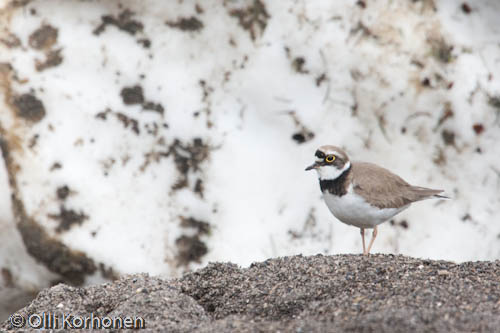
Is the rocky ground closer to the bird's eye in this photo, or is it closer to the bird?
the bird

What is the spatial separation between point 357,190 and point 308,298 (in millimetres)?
1432

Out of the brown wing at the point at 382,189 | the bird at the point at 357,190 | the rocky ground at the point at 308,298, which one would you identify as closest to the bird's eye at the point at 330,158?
the bird at the point at 357,190

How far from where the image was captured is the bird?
5.25m

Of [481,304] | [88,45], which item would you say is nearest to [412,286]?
[481,304]

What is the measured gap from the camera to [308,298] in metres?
4.10

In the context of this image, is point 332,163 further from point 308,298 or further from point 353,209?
point 308,298

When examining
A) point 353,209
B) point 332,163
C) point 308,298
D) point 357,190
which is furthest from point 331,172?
point 308,298

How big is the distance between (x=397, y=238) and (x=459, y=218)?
63 cm

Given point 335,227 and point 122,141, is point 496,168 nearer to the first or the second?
point 335,227

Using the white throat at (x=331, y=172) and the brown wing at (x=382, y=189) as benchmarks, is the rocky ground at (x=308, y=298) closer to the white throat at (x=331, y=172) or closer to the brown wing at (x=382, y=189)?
the brown wing at (x=382, y=189)

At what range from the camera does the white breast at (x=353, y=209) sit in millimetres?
5223

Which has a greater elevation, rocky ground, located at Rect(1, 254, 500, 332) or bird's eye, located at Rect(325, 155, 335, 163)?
bird's eye, located at Rect(325, 155, 335, 163)

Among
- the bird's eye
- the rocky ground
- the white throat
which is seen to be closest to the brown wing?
the white throat

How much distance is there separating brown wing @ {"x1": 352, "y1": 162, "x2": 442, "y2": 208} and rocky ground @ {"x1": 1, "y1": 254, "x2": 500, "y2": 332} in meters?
0.70
